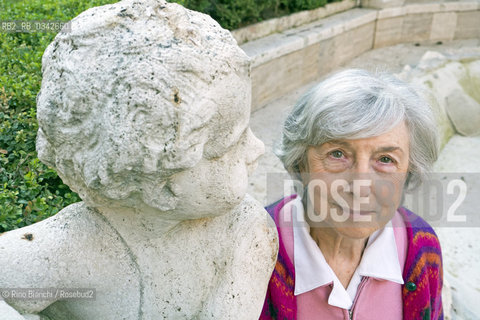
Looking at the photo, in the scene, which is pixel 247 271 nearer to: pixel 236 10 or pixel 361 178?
pixel 361 178

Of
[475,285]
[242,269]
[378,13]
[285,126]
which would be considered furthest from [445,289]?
[378,13]

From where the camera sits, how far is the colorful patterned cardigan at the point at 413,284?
61.3 inches

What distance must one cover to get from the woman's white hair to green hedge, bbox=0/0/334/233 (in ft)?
2.83

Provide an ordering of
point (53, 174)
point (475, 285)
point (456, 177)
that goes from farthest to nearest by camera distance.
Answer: point (456, 177)
point (475, 285)
point (53, 174)

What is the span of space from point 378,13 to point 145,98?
241 inches

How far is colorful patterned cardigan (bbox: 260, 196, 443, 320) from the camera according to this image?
156 centimetres

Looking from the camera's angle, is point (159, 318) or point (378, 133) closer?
point (159, 318)

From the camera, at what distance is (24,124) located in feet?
6.28

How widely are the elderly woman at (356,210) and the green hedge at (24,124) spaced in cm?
80

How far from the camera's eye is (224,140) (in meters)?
0.90

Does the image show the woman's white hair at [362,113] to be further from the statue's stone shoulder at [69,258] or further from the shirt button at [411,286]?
the statue's stone shoulder at [69,258]

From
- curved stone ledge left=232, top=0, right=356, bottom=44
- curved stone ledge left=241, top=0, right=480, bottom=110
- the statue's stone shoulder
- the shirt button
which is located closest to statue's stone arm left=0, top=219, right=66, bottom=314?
the statue's stone shoulder

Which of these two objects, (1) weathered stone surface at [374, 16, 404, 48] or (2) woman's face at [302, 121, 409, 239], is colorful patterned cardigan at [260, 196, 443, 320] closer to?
(2) woman's face at [302, 121, 409, 239]

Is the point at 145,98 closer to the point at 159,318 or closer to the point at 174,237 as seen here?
the point at 174,237
